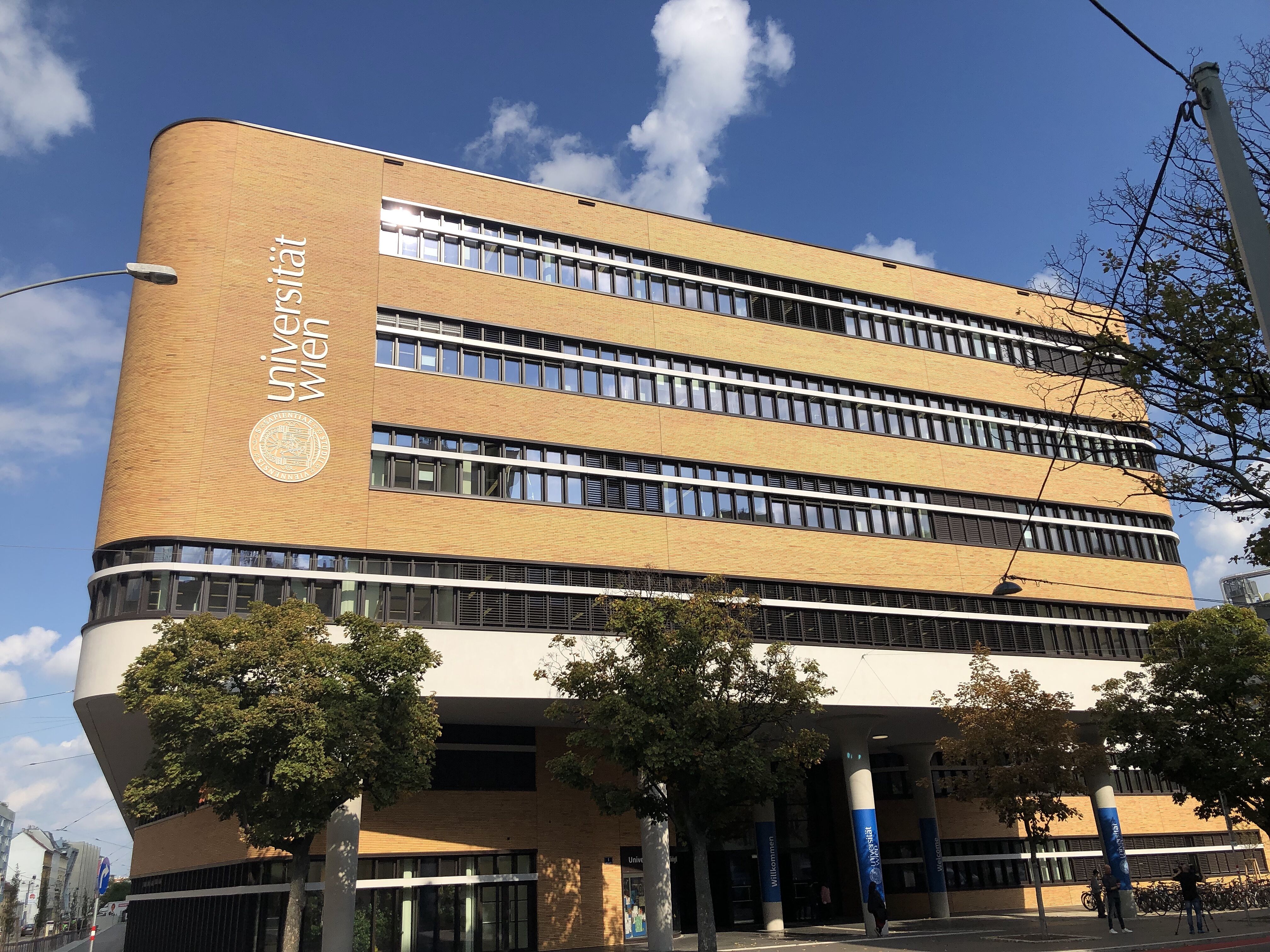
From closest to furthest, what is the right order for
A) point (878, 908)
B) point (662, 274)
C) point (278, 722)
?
point (278, 722)
point (878, 908)
point (662, 274)

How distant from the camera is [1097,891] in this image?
39.8 m

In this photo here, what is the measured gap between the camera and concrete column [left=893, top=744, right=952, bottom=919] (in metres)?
43.9

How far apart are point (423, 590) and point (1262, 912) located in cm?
3391

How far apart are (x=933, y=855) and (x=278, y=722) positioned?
3305 centimetres

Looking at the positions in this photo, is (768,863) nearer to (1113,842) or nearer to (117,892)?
(1113,842)

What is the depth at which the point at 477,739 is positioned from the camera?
1347 inches

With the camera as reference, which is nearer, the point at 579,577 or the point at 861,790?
the point at 579,577

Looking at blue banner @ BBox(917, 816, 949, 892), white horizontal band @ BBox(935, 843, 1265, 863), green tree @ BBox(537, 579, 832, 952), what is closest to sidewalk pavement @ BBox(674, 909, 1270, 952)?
blue banner @ BBox(917, 816, 949, 892)

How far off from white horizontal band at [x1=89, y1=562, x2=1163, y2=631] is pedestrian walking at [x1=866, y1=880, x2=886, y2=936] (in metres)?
10.0

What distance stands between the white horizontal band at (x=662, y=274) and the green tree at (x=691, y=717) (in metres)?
17.0

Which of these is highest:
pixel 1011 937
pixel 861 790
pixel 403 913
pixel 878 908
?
pixel 861 790

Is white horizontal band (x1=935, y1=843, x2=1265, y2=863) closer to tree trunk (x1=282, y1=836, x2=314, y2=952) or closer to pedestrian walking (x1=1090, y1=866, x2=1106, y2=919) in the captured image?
pedestrian walking (x1=1090, y1=866, x2=1106, y2=919)

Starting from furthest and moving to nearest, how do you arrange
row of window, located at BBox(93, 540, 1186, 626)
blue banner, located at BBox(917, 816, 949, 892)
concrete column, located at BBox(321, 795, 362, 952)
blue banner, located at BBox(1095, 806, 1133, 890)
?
1. blue banner, located at BBox(917, 816, 949, 892)
2. blue banner, located at BBox(1095, 806, 1133, 890)
3. row of window, located at BBox(93, 540, 1186, 626)
4. concrete column, located at BBox(321, 795, 362, 952)

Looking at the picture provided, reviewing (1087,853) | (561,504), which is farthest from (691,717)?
(1087,853)
